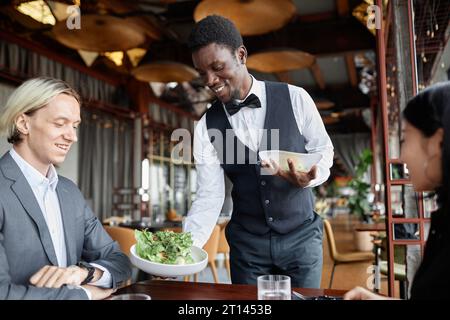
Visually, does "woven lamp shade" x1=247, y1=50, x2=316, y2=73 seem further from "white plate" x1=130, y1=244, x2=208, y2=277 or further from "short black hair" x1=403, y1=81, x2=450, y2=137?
"short black hair" x1=403, y1=81, x2=450, y2=137

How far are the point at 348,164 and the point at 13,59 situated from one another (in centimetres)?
1373

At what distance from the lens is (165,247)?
4.57 ft

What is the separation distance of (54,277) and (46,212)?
33 centimetres

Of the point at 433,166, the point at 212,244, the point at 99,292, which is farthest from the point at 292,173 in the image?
the point at 212,244

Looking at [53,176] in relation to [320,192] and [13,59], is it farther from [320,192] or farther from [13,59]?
[320,192]

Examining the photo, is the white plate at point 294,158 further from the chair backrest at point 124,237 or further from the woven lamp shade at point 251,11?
the chair backrest at point 124,237

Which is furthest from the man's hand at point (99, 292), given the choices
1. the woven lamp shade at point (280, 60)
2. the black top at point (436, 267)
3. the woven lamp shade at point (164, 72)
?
the woven lamp shade at point (164, 72)

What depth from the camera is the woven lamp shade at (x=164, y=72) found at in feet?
16.5

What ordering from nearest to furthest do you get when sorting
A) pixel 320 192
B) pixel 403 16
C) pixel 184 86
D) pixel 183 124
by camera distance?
pixel 403 16 < pixel 184 86 < pixel 183 124 < pixel 320 192

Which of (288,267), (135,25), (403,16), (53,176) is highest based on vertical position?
(135,25)

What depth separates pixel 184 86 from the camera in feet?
32.0

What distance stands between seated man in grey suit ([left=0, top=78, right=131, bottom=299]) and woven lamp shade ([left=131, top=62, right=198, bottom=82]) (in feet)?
11.6

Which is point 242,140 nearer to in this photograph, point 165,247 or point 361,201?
point 165,247
